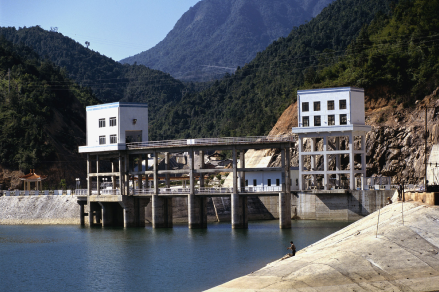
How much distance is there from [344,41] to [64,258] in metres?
121

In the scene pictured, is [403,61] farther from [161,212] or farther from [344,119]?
[161,212]

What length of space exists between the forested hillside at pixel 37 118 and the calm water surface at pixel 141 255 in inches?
1751

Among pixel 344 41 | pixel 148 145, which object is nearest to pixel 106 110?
pixel 148 145

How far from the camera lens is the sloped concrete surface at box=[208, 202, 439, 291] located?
3180 cm

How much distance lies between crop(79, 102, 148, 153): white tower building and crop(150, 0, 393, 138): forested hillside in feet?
199

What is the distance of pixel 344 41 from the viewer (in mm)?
162750

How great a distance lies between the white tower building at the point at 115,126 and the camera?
8069cm

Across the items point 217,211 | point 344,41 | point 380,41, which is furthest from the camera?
point 344,41

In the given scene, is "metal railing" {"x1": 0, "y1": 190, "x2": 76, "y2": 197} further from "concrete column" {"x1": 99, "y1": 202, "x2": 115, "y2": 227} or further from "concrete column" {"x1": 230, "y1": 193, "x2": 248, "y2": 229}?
Result: "concrete column" {"x1": 230, "y1": 193, "x2": 248, "y2": 229}

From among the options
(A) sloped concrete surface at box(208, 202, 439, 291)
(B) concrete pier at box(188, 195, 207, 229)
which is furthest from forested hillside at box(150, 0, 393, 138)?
(A) sloped concrete surface at box(208, 202, 439, 291)

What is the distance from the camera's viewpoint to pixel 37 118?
12912cm

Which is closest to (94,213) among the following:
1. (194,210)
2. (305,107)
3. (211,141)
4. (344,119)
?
(194,210)

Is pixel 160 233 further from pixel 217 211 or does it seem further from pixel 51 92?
pixel 51 92

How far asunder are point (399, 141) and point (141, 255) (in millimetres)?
52265
